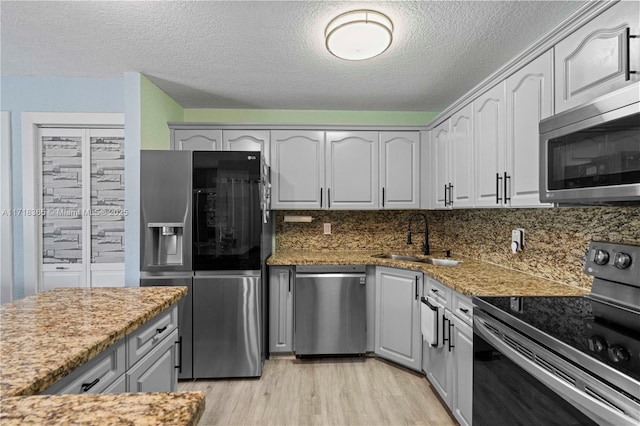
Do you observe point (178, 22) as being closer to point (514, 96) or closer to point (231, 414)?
point (514, 96)

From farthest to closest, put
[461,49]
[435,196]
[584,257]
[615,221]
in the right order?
[435,196], [461,49], [584,257], [615,221]

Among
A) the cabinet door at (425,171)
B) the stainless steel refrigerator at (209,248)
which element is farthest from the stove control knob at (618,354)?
the cabinet door at (425,171)

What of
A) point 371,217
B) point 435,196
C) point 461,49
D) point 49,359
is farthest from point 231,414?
point 461,49

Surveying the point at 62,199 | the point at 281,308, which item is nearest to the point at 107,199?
the point at 62,199

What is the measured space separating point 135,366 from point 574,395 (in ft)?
5.40

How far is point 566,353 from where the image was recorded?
108 centimetres

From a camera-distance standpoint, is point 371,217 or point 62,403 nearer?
point 62,403

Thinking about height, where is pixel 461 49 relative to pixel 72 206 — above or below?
above

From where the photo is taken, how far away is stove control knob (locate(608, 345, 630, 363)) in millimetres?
974

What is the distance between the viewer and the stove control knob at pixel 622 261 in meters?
1.43

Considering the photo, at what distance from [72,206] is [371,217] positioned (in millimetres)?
2800

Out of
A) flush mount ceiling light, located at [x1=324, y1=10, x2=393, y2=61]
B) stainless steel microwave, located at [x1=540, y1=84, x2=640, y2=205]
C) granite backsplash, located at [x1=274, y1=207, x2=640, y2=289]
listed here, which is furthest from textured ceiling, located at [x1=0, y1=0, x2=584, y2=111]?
granite backsplash, located at [x1=274, y1=207, x2=640, y2=289]

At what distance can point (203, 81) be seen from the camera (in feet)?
8.87

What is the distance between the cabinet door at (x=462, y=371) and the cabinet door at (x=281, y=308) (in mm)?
1453
